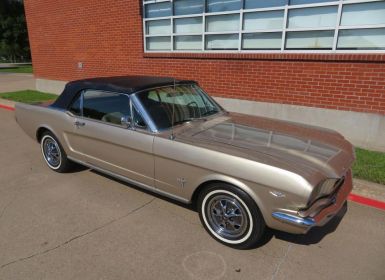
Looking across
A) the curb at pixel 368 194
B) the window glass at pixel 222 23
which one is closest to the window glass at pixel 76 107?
the curb at pixel 368 194

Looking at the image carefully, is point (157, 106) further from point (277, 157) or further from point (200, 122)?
point (277, 157)

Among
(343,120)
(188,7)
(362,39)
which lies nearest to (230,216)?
(343,120)

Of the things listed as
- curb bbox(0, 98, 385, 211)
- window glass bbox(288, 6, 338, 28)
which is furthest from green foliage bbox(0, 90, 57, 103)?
curb bbox(0, 98, 385, 211)

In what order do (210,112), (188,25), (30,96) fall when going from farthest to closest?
(30,96) < (188,25) < (210,112)

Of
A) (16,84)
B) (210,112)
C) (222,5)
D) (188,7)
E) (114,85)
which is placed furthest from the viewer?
(16,84)

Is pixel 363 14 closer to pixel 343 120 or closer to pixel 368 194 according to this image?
pixel 343 120

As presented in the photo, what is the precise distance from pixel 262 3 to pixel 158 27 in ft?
10.1

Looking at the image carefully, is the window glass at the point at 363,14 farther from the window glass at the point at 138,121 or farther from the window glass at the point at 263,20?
the window glass at the point at 138,121

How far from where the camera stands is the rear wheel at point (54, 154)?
15.1ft

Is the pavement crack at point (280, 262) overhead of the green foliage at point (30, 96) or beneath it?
beneath

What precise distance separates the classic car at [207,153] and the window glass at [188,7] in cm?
401

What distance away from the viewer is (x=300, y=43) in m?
6.22

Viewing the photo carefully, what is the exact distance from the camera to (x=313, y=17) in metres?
5.97

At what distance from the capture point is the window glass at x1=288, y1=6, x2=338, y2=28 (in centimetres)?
578
